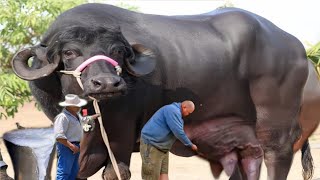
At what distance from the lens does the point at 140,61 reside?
5.01 m

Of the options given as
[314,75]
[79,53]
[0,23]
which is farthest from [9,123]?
[79,53]

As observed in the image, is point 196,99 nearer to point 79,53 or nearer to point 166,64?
point 166,64

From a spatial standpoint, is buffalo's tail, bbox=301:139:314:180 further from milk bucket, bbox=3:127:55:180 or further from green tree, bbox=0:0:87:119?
green tree, bbox=0:0:87:119

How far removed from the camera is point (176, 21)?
19.1ft

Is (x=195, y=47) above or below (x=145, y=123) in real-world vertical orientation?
above

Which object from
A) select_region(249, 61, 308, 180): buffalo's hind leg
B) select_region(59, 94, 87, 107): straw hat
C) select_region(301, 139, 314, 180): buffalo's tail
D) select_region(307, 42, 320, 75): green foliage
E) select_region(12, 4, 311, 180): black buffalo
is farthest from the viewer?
select_region(307, 42, 320, 75): green foliage

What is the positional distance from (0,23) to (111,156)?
6.58 m

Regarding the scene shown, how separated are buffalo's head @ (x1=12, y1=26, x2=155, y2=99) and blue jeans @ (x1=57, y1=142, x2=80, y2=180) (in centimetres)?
41

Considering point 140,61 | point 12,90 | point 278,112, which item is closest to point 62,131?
point 140,61

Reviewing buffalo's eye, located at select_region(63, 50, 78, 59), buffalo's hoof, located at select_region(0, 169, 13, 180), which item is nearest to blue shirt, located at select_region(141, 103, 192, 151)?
buffalo's eye, located at select_region(63, 50, 78, 59)

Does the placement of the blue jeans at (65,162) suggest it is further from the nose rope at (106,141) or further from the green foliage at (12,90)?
the green foliage at (12,90)

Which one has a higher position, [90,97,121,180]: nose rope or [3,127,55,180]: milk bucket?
[90,97,121,180]: nose rope

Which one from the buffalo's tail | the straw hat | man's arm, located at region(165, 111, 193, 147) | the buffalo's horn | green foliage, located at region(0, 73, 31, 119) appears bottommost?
green foliage, located at region(0, 73, 31, 119)

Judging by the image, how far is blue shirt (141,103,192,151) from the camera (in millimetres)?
4922
